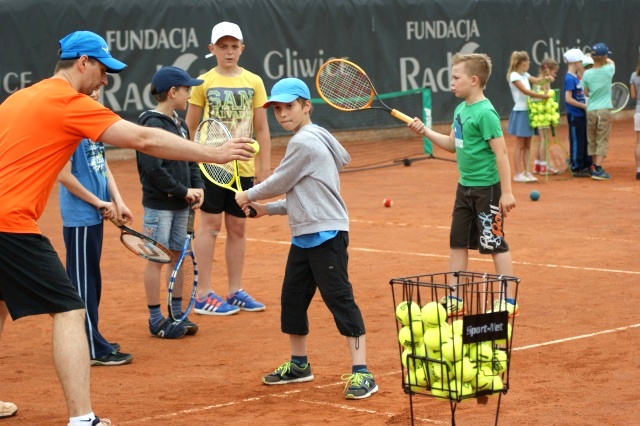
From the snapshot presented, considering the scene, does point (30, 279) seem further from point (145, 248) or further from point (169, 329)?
point (169, 329)

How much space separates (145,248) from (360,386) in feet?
6.29

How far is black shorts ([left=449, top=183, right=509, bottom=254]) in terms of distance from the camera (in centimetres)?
812

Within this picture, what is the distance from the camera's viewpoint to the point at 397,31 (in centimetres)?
2323

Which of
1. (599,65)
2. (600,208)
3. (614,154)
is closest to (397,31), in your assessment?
(614,154)

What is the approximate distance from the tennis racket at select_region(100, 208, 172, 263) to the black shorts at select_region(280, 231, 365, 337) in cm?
102

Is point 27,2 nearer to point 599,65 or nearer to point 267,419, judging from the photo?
point 599,65

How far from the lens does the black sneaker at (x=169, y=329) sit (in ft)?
26.2

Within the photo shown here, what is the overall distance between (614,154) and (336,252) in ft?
49.9

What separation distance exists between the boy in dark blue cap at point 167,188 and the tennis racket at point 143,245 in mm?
437

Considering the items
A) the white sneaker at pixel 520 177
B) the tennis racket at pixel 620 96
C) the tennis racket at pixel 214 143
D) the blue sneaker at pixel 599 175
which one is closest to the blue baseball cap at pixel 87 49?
the tennis racket at pixel 214 143

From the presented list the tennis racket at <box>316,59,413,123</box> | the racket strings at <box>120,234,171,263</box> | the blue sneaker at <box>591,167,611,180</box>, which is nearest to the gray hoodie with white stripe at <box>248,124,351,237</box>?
the racket strings at <box>120,234,171,263</box>

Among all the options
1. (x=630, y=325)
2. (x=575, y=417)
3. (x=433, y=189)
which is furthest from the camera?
(x=433, y=189)

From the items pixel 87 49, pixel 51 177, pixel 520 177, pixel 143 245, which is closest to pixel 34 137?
pixel 51 177

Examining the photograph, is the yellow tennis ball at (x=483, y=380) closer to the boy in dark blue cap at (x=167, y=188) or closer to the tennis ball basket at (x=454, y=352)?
the tennis ball basket at (x=454, y=352)
